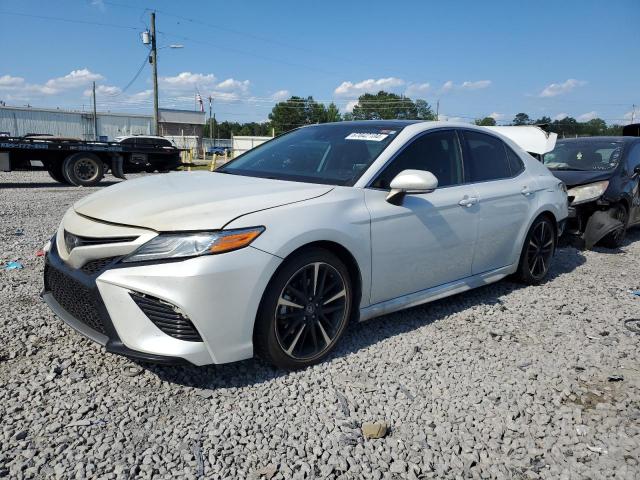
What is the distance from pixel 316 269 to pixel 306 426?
89cm

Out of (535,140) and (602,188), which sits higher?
(535,140)

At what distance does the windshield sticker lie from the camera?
370 cm

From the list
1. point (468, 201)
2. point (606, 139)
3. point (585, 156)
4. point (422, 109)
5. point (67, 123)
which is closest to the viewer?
point (468, 201)

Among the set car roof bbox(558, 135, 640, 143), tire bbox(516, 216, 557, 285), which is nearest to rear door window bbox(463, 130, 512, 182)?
tire bbox(516, 216, 557, 285)

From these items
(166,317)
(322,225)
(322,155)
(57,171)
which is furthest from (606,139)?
(57,171)

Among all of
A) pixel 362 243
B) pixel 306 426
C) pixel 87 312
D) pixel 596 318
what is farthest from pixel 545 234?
pixel 87 312

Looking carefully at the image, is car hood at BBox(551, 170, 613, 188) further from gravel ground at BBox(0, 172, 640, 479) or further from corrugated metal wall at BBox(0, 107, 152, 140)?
corrugated metal wall at BBox(0, 107, 152, 140)

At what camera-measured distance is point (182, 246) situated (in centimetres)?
255

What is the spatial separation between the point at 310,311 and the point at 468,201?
67.5 inches

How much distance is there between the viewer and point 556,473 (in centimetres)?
222

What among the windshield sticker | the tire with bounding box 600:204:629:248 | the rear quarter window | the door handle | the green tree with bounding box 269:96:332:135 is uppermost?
the green tree with bounding box 269:96:332:135

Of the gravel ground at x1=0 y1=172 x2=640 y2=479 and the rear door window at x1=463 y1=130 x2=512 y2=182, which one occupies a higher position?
the rear door window at x1=463 y1=130 x2=512 y2=182

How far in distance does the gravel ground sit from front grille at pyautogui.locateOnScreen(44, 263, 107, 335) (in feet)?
1.16

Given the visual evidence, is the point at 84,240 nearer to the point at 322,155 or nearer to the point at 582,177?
the point at 322,155
